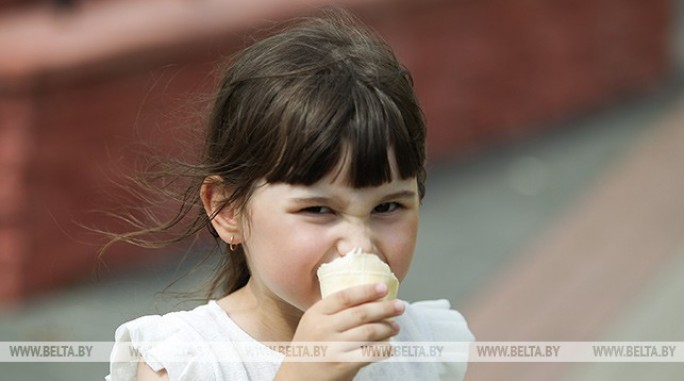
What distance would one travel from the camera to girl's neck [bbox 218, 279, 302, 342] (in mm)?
2449

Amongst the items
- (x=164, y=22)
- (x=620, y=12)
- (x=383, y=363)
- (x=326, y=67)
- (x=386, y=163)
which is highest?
(x=620, y=12)

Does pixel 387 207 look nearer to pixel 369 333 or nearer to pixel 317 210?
pixel 317 210

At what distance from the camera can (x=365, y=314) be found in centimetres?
211

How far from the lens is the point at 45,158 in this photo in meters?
5.20

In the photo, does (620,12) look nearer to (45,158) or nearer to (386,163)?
(45,158)

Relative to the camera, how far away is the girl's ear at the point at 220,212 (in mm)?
2451

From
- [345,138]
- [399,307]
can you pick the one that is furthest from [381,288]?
[345,138]

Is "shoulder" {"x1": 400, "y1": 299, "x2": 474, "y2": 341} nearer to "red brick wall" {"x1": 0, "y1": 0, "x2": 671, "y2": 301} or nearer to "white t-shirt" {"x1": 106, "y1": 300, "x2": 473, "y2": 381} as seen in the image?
"white t-shirt" {"x1": 106, "y1": 300, "x2": 473, "y2": 381}

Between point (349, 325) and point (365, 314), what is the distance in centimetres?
3

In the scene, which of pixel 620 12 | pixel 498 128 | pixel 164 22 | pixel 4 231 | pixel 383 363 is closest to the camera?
pixel 383 363

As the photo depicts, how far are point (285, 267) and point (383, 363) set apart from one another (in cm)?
39

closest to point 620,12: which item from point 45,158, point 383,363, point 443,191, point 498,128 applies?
point 498,128

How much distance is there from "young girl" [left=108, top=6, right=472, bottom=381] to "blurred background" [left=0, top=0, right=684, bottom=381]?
1249 mm

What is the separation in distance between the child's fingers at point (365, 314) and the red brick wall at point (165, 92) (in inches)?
74.6
